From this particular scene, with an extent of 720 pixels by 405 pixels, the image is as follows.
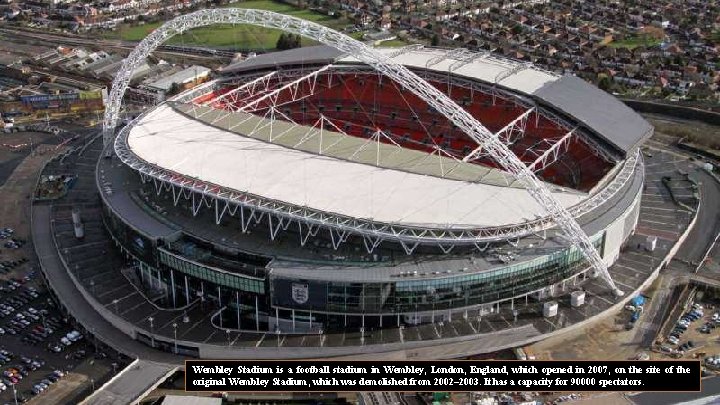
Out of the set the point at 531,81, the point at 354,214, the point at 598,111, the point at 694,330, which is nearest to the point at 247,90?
the point at 531,81

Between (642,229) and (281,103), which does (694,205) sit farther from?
(281,103)

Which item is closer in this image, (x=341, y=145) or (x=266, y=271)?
(x=266, y=271)

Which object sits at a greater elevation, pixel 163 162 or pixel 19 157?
pixel 163 162

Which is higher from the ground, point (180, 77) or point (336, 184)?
point (336, 184)

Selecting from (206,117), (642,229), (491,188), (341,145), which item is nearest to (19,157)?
(206,117)

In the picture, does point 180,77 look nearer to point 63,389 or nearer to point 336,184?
point 336,184

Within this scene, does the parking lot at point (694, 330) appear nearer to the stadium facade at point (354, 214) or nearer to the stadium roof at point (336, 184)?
the stadium facade at point (354, 214)

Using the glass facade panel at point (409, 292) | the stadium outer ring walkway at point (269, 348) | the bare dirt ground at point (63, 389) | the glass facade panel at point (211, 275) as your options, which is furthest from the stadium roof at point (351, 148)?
the bare dirt ground at point (63, 389)
